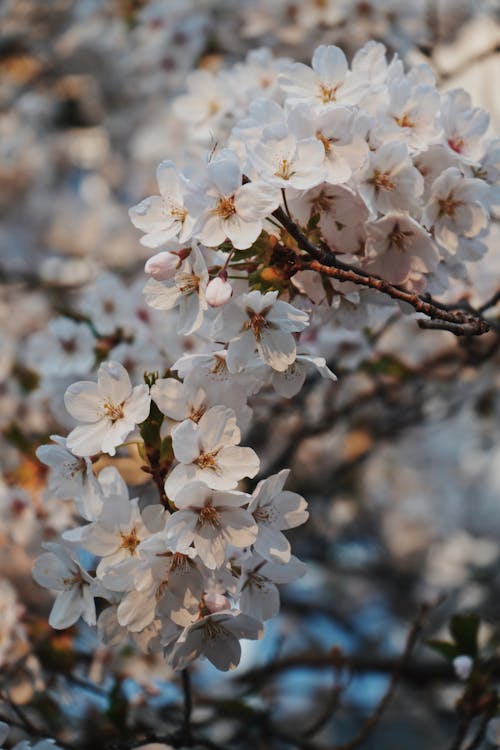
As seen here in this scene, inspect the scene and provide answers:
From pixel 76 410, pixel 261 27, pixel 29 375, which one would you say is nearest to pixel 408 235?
pixel 76 410

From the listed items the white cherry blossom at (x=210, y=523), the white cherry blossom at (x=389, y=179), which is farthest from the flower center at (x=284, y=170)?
the white cherry blossom at (x=210, y=523)

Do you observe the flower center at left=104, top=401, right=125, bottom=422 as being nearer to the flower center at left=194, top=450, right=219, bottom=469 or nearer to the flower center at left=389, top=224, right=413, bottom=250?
the flower center at left=194, top=450, right=219, bottom=469

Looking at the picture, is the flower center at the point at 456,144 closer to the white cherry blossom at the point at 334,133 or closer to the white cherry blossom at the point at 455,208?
the white cherry blossom at the point at 455,208

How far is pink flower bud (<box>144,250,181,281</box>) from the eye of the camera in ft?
4.13

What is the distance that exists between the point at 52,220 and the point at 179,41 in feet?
6.23

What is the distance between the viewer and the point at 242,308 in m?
1.23

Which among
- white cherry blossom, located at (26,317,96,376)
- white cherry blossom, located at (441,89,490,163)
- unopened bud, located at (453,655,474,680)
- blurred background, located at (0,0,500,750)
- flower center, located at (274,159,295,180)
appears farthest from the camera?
blurred background, located at (0,0,500,750)

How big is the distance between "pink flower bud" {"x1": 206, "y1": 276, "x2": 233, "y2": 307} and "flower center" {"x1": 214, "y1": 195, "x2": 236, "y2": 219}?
0.33 ft

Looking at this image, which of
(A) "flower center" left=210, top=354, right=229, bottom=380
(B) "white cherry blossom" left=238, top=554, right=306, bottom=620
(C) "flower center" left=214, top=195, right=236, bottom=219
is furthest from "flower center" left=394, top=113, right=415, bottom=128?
(B) "white cherry blossom" left=238, top=554, right=306, bottom=620

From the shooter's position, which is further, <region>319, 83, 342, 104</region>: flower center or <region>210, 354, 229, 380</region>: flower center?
<region>319, 83, 342, 104</region>: flower center

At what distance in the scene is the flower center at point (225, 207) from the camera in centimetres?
121

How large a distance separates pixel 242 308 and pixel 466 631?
3.30ft

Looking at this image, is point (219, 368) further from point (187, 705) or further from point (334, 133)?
point (187, 705)

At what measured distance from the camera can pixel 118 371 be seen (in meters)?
1.30
